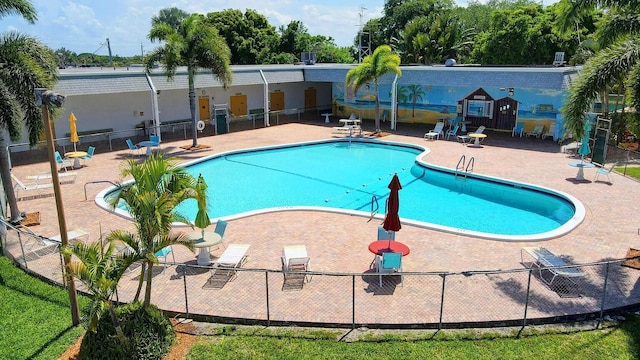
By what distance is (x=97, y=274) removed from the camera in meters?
7.32

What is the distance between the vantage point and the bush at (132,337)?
754 cm

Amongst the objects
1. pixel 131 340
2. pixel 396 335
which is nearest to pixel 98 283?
pixel 131 340

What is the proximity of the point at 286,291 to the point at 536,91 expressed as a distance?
2290 centimetres

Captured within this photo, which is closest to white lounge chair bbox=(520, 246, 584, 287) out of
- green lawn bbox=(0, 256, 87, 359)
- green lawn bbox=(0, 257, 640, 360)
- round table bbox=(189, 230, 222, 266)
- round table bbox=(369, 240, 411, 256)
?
green lawn bbox=(0, 257, 640, 360)

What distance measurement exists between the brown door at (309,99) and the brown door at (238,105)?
19.2ft

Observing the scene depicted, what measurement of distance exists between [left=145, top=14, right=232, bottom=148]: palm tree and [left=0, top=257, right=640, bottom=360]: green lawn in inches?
656

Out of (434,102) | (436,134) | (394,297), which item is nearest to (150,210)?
(394,297)

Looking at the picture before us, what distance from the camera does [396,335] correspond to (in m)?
8.56

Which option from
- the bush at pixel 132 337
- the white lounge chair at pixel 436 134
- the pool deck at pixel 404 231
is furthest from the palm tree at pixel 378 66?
the bush at pixel 132 337

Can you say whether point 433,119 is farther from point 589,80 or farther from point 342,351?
point 342,351

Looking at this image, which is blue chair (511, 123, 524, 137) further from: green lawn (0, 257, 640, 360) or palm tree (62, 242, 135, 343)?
palm tree (62, 242, 135, 343)

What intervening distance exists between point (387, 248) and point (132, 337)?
579 centimetres

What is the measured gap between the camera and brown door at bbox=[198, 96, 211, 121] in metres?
32.2

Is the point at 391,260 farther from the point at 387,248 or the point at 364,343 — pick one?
the point at 364,343
